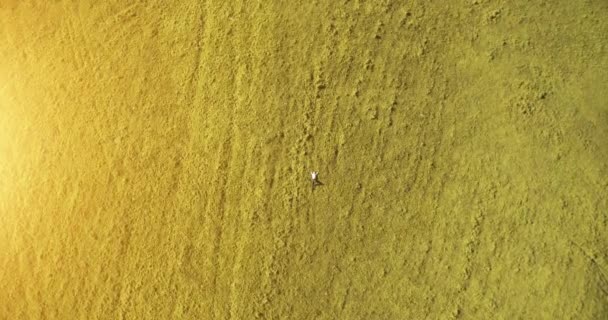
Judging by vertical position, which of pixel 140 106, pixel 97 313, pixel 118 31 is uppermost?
pixel 118 31

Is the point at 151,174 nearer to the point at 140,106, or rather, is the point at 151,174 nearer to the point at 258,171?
the point at 140,106

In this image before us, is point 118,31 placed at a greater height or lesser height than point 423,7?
lesser

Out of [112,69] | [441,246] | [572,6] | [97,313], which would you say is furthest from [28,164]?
[572,6]

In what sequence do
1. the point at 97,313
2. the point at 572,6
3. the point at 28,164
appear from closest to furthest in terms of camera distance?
the point at 572,6
the point at 97,313
the point at 28,164

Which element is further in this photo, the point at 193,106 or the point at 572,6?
the point at 193,106

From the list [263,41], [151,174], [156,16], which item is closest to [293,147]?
[263,41]

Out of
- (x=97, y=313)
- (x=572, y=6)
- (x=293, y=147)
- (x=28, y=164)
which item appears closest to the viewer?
(x=572, y=6)

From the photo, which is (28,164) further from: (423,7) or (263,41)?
(423,7)
